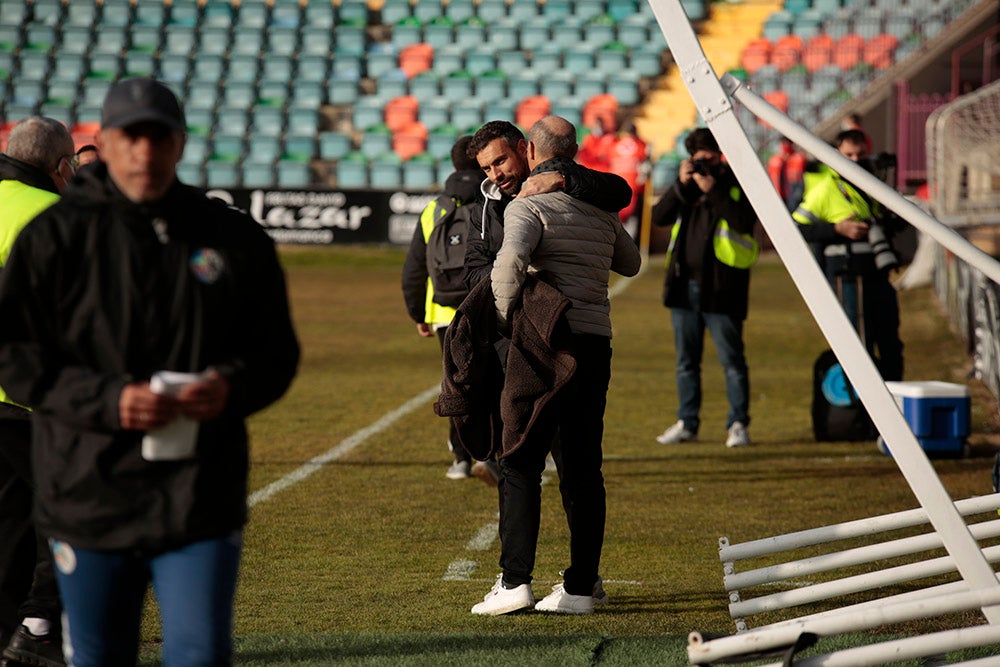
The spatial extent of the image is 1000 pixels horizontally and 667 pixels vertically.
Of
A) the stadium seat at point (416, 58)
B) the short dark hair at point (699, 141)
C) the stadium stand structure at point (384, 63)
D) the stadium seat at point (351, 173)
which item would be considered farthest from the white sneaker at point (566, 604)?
the stadium seat at point (416, 58)

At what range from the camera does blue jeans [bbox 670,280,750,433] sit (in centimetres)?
1055

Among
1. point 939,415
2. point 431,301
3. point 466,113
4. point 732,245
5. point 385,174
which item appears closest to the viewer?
point 431,301

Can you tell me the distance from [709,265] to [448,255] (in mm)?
2831

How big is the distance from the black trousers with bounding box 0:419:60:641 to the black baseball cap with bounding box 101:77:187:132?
82.5 inches

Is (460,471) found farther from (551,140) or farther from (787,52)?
(787,52)

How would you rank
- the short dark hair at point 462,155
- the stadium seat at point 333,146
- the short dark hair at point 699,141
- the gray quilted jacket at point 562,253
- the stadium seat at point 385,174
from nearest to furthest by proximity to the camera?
the gray quilted jacket at point 562,253, the short dark hair at point 462,155, the short dark hair at point 699,141, the stadium seat at point 385,174, the stadium seat at point 333,146

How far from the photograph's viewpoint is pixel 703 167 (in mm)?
10297

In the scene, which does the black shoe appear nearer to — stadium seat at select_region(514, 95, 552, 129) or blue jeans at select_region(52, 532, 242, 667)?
blue jeans at select_region(52, 532, 242, 667)

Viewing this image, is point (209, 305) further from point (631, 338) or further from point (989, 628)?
point (631, 338)

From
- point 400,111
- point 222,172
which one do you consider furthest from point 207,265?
point 400,111

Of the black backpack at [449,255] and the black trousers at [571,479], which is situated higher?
the black backpack at [449,255]

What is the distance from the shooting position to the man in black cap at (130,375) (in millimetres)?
3361

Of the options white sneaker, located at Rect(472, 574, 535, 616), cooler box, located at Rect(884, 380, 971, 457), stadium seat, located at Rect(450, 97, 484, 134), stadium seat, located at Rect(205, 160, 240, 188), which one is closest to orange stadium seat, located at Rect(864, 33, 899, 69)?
stadium seat, located at Rect(450, 97, 484, 134)

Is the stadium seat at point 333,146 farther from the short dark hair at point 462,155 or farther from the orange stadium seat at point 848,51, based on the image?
the short dark hair at point 462,155
